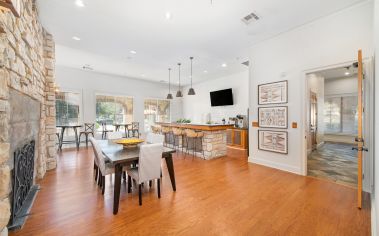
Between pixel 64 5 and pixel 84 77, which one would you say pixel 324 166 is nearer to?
pixel 64 5

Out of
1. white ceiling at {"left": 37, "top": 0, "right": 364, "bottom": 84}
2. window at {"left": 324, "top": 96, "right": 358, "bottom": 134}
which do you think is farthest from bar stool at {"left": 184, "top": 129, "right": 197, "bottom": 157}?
window at {"left": 324, "top": 96, "right": 358, "bottom": 134}

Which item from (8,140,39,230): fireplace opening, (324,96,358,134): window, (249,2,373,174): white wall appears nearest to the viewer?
(8,140,39,230): fireplace opening

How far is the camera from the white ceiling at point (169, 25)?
9.20 ft

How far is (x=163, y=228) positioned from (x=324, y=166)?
430 centimetres

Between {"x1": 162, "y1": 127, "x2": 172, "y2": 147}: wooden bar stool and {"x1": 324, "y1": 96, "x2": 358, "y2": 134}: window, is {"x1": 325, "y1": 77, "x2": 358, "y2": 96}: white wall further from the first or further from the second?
{"x1": 162, "y1": 127, "x2": 172, "y2": 147}: wooden bar stool

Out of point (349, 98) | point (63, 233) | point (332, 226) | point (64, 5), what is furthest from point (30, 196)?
point (349, 98)

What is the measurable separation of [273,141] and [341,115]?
18.5 feet

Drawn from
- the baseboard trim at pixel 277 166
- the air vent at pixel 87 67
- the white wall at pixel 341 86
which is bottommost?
the baseboard trim at pixel 277 166

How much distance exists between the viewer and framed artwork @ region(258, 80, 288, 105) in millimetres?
3752

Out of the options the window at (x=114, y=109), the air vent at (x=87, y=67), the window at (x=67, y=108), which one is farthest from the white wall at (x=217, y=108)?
the window at (x=67, y=108)

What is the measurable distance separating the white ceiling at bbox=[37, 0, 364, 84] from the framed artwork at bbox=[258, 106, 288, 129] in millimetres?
1759

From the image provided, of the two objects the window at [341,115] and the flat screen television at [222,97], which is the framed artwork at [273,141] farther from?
the window at [341,115]

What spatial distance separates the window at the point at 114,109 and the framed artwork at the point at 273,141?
667cm

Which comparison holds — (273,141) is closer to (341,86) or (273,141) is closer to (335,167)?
(335,167)
